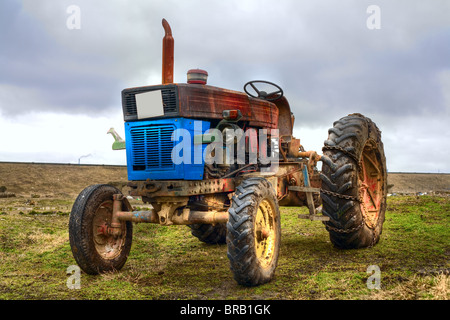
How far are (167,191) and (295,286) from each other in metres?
1.80

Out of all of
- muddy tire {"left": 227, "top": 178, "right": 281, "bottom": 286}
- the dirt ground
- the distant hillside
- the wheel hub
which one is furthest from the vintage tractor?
the distant hillside

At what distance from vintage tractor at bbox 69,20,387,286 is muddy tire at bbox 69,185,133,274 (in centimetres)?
1

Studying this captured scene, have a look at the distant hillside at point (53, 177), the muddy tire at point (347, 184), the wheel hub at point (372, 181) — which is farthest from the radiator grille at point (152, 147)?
the distant hillside at point (53, 177)

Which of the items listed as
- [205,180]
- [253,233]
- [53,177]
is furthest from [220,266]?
[53,177]

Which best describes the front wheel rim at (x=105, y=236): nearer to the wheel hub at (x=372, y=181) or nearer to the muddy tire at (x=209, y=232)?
the muddy tire at (x=209, y=232)

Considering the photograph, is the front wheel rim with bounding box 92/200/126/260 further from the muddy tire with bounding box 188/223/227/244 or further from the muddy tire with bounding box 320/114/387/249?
the muddy tire with bounding box 320/114/387/249

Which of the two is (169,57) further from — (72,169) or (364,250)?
(72,169)

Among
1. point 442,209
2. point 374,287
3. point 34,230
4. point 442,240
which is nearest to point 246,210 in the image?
point 374,287

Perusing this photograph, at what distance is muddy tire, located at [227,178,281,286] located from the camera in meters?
4.64

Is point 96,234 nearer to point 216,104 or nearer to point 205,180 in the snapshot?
point 205,180

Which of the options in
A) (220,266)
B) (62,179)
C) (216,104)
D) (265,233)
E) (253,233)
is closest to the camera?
(253,233)

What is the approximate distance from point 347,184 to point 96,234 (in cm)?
351

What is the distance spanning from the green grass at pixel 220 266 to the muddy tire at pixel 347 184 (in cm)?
29

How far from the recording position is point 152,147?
5.42 meters
